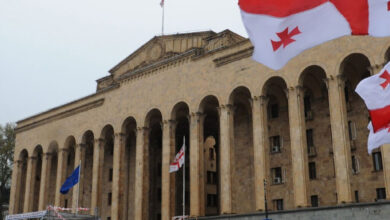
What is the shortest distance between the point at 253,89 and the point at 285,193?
8.27 metres

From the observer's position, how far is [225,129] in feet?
117

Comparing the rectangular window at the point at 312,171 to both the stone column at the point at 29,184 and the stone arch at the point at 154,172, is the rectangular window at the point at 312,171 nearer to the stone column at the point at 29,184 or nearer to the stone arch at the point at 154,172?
the stone arch at the point at 154,172

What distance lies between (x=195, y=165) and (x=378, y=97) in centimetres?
2559

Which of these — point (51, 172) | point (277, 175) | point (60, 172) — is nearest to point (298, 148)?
point (277, 175)

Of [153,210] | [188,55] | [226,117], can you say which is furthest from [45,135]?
[226,117]

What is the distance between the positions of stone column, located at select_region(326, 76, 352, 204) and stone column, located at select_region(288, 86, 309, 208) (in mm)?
2098

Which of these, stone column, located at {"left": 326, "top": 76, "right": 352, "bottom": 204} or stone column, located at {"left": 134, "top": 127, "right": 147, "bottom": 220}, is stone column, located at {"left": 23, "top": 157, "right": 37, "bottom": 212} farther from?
stone column, located at {"left": 326, "top": 76, "right": 352, "bottom": 204}

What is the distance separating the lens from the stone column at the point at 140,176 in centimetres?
4034

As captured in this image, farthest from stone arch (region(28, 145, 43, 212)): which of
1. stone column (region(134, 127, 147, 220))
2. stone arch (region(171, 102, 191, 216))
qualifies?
stone column (region(134, 127, 147, 220))

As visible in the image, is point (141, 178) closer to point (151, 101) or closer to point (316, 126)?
point (151, 101)

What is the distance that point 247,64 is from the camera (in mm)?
35531

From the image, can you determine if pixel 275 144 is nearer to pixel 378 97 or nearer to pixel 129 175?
pixel 129 175

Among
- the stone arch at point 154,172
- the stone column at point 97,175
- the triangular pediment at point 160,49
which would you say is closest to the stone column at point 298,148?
the triangular pediment at point 160,49

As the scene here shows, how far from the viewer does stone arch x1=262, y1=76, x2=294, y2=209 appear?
118 feet
